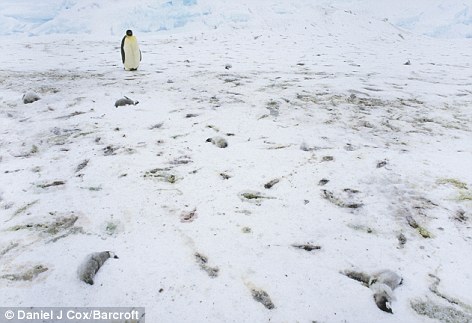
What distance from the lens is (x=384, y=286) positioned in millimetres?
1741

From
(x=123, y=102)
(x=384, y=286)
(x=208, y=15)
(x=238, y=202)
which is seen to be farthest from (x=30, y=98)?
(x=208, y=15)

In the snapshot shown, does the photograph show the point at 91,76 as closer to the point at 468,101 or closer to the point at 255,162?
the point at 255,162

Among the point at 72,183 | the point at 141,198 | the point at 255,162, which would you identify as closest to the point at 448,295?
the point at 255,162

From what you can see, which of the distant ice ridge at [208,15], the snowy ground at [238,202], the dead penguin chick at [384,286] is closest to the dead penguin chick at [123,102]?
the snowy ground at [238,202]

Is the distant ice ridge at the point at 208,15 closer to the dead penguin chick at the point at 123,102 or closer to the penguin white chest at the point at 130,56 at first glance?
the penguin white chest at the point at 130,56

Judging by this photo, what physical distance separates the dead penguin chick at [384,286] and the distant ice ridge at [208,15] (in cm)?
1966

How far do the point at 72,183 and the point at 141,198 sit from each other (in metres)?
0.64

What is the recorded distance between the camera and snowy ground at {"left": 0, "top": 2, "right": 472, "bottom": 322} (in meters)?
1.73

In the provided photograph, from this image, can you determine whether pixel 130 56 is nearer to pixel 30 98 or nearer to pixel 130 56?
pixel 130 56

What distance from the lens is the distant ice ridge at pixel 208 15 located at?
24.5 metres

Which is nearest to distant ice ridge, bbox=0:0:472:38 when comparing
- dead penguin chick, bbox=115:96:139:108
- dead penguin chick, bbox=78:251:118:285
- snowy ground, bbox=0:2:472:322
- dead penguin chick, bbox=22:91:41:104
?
dead penguin chick, bbox=22:91:41:104

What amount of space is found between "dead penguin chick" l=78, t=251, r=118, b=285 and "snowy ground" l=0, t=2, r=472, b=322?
0.14ft

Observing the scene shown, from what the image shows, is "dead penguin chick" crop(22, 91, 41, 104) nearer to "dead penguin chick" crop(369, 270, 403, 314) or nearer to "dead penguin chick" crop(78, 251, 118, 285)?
"dead penguin chick" crop(78, 251, 118, 285)

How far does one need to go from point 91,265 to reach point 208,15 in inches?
1082
